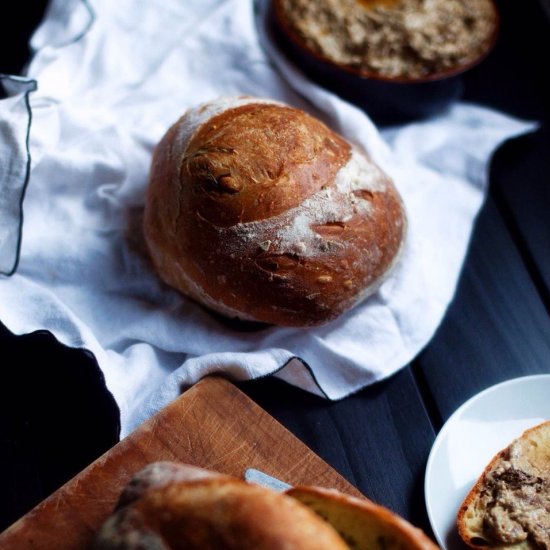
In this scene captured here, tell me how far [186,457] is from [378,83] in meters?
0.90

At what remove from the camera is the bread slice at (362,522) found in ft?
2.99

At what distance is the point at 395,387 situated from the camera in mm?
1366

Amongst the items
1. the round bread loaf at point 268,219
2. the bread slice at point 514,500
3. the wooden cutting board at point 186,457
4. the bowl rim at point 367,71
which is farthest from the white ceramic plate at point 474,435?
the bowl rim at point 367,71

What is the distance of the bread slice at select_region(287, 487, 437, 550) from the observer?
913 millimetres

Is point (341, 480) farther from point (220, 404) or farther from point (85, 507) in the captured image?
point (85, 507)

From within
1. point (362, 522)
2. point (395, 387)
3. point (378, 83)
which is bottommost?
point (395, 387)

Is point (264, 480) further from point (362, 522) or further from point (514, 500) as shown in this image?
point (514, 500)

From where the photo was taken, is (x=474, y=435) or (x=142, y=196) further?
(x=142, y=196)

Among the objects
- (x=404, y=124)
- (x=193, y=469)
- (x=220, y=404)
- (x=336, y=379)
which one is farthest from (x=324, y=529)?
(x=404, y=124)

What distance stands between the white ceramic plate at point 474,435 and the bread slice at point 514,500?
4cm

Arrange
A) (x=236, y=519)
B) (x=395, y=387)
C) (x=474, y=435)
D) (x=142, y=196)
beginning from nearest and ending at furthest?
1. (x=236, y=519)
2. (x=474, y=435)
3. (x=395, y=387)
4. (x=142, y=196)

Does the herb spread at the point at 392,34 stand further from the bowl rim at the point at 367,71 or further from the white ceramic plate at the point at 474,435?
the white ceramic plate at the point at 474,435

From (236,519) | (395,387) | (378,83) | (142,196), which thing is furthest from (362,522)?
(378,83)

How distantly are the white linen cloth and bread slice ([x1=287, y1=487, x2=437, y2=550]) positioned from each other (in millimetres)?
341
